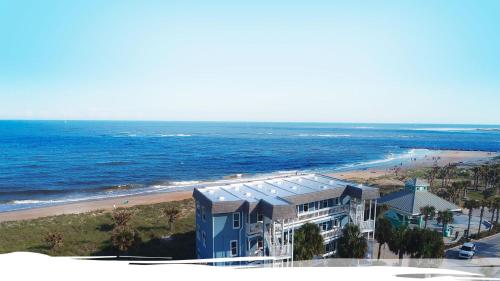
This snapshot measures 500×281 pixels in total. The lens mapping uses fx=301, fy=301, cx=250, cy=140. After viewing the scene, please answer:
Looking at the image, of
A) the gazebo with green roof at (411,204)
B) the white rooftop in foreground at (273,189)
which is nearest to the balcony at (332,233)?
the white rooftop in foreground at (273,189)

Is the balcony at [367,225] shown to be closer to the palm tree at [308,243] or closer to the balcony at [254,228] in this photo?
the palm tree at [308,243]

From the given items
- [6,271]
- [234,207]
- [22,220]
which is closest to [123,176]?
[22,220]

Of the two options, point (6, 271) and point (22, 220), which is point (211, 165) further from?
point (6, 271)

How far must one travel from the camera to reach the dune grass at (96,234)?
26.9 m

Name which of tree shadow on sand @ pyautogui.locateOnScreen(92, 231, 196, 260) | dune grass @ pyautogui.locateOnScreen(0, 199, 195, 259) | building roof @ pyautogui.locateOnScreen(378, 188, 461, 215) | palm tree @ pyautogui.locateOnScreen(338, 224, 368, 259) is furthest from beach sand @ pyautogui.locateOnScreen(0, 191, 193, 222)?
palm tree @ pyautogui.locateOnScreen(338, 224, 368, 259)

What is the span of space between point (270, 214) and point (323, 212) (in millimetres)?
6853

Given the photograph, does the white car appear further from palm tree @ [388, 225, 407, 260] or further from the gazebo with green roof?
palm tree @ [388, 225, 407, 260]

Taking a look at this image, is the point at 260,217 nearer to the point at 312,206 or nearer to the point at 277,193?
the point at 277,193

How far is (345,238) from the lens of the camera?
20.6 metres

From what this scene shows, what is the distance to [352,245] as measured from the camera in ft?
66.1

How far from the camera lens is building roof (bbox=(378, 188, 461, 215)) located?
3066 centimetres

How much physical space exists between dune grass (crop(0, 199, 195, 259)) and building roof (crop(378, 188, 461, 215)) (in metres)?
21.4

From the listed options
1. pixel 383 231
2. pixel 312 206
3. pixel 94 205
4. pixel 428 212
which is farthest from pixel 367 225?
pixel 94 205

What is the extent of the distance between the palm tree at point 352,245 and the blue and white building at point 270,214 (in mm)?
3568
